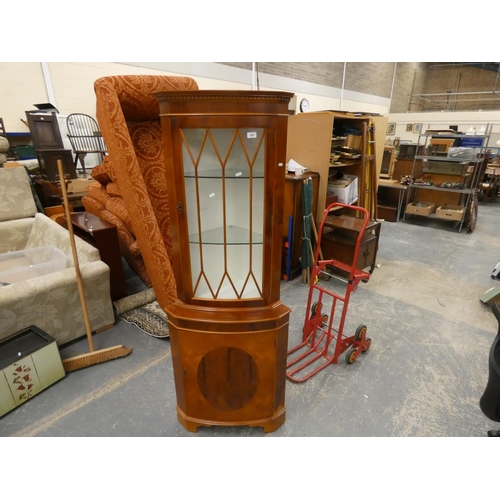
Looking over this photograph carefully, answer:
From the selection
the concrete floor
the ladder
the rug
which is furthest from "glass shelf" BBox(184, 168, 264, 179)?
the ladder

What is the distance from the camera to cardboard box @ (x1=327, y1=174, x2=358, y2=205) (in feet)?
11.3

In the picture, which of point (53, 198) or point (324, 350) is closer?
point (324, 350)

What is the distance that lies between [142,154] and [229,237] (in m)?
1.37

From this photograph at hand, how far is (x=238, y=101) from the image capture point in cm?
110

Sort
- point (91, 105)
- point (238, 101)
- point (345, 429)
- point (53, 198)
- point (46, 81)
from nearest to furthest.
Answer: point (238, 101) → point (345, 429) → point (53, 198) → point (46, 81) → point (91, 105)

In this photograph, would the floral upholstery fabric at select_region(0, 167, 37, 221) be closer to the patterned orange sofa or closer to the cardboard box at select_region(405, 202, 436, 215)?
the patterned orange sofa

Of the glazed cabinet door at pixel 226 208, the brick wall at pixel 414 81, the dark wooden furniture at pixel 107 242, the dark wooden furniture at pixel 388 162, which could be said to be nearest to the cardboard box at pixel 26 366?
the dark wooden furniture at pixel 107 242

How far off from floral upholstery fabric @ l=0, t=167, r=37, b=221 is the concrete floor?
1501mm

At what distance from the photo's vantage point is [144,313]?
2.53 m

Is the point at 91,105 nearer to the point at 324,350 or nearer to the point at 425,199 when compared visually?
the point at 324,350

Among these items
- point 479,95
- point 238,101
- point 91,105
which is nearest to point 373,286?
point 238,101

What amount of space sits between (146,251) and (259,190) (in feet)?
3.91

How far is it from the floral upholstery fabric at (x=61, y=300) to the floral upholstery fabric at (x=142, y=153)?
0.40 m

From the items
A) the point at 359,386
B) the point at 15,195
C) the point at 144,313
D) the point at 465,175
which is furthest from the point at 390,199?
the point at 15,195
